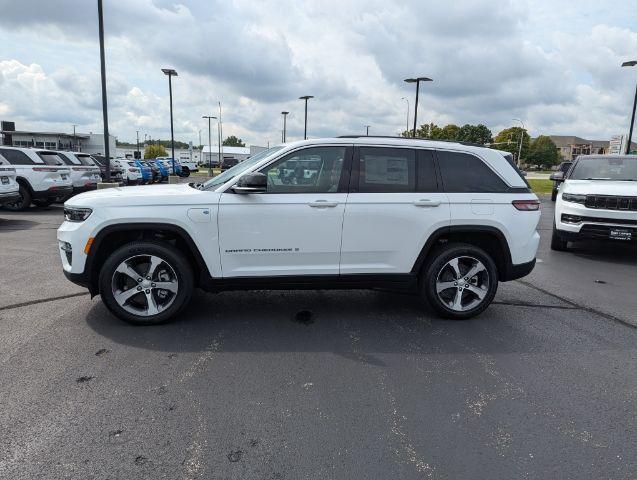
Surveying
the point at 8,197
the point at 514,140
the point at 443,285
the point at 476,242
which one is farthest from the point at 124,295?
the point at 514,140

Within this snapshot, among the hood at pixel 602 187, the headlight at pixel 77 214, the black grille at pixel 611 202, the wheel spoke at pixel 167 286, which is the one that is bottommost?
the wheel spoke at pixel 167 286

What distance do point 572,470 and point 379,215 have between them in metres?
2.62

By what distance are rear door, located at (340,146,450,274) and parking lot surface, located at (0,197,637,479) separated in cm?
68

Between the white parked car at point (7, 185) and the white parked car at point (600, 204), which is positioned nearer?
the white parked car at point (600, 204)

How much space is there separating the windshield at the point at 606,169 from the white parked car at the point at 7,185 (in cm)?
1282

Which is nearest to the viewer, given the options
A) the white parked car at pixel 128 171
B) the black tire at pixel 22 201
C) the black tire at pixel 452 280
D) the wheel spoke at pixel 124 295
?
the wheel spoke at pixel 124 295

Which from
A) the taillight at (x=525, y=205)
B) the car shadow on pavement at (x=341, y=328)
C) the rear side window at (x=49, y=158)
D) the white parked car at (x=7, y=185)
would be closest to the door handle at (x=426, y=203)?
the taillight at (x=525, y=205)

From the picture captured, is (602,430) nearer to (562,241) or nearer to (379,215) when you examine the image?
(379,215)

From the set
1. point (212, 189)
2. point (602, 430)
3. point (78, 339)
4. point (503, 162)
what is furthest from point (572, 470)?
point (78, 339)

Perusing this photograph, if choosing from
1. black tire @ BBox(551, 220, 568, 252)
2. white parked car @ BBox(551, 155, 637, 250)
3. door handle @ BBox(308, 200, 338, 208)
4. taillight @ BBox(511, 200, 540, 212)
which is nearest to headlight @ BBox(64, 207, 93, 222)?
door handle @ BBox(308, 200, 338, 208)

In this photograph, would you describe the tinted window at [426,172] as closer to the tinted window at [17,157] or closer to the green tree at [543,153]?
the tinted window at [17,157]

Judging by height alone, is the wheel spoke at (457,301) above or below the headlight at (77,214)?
below

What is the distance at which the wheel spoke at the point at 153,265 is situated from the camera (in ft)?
14.6

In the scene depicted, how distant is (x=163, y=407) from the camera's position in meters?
3.12
